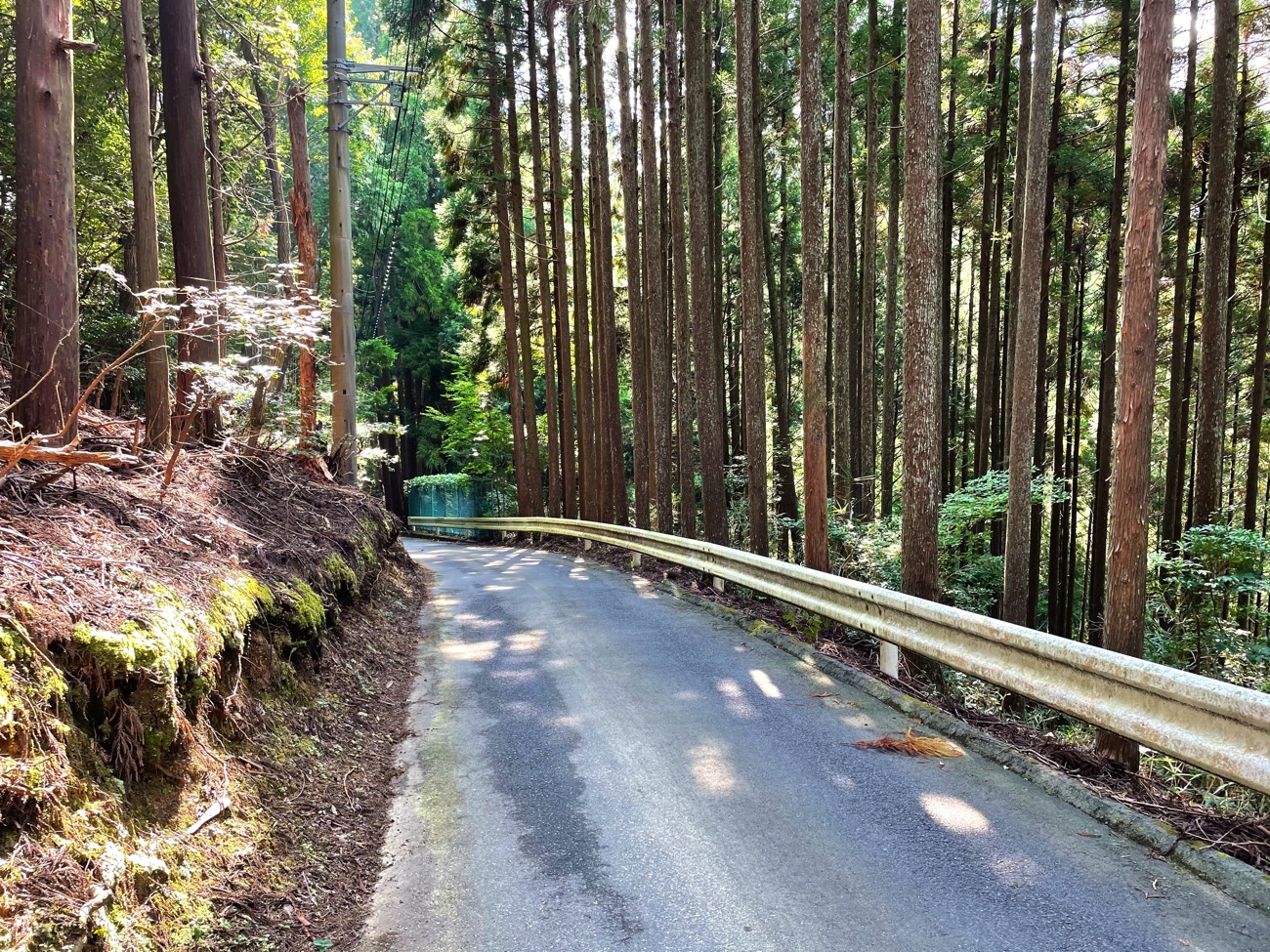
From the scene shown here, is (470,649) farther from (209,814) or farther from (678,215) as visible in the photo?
(678,215)

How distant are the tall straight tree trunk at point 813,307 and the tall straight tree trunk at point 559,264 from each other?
464 inches

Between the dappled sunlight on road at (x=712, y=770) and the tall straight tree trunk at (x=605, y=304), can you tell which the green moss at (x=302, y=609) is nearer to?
the dappled sunlight on road at (x=712, y=770)

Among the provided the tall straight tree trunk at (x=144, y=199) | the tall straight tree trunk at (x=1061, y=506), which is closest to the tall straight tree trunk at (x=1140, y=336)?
the tall straight tree trunk at (x=144, y=199)

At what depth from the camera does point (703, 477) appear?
13688mm

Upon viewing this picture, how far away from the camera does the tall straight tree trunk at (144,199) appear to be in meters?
7.82

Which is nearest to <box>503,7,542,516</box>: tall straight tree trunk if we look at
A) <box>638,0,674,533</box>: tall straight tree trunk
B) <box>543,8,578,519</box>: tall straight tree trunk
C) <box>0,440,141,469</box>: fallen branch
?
<box>543,8,578,519</box>: tall straight tree trunk

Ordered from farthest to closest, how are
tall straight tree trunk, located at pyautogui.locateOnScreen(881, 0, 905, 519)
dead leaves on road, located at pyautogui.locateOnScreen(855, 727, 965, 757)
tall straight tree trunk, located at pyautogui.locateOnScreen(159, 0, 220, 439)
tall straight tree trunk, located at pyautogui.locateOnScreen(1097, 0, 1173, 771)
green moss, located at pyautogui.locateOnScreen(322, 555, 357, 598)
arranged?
tall straight tree trunk, located at pyautogui.locateOnScreen(881, 0, 905, 519), tall straight tree trunk, located at pyautogui.locateOnScreen(159, 0, 220, 439), green moss, located at pyautogui.locateOnScreen(322, 555, 357, 598), tall straight tree trunk, located at pyautogui.locateOnScreen(1097, 0, 1173, 771), dead leaves on road, located at pyautogui.locateOnScreen(855, 727, 965, 757)

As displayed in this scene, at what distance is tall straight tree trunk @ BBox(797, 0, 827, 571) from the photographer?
9672 millimetres

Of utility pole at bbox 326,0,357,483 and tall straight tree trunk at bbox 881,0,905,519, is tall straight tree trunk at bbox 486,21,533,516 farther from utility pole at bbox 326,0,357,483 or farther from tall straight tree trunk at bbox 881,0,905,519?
tall straight tree trunk at bbox 881,0,905,519

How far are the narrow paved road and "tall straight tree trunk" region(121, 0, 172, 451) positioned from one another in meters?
4.29

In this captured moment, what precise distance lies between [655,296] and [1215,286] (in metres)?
9.35

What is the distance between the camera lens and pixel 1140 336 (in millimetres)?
5648

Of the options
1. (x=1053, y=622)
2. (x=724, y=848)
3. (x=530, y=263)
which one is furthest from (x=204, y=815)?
(x=530, y=263)

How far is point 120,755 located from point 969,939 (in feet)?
10.7
